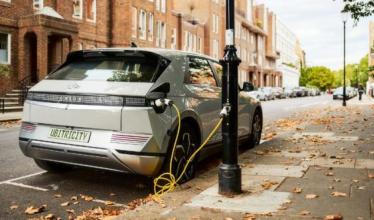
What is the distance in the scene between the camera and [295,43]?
13662 centimetres

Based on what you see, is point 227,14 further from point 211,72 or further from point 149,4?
point 149,4

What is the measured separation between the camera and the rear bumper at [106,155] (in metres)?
5.14

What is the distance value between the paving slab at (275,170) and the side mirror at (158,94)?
176 cm

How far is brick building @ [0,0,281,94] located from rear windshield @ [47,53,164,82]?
10907 millimetres

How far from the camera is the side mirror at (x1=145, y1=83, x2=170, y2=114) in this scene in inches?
206

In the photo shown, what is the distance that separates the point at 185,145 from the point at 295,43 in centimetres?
13599

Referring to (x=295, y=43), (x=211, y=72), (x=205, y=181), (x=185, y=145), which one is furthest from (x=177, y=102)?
(x=295, y=43)

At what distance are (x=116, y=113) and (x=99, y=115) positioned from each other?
217 millimetres

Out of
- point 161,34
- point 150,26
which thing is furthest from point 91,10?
point 161,34

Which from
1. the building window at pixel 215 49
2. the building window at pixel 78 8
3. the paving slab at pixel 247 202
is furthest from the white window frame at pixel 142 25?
the paving slab at pixel 247 202

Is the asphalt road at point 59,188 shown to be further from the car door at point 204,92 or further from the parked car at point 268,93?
the parked car at point 268,93

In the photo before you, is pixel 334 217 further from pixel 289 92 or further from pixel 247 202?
pixel 289 92

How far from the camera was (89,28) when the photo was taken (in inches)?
1255

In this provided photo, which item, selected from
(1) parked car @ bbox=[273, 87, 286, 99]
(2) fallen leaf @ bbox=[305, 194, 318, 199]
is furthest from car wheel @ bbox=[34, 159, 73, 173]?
(1) parked car @ bbox=[273, 87, 286, 99]
